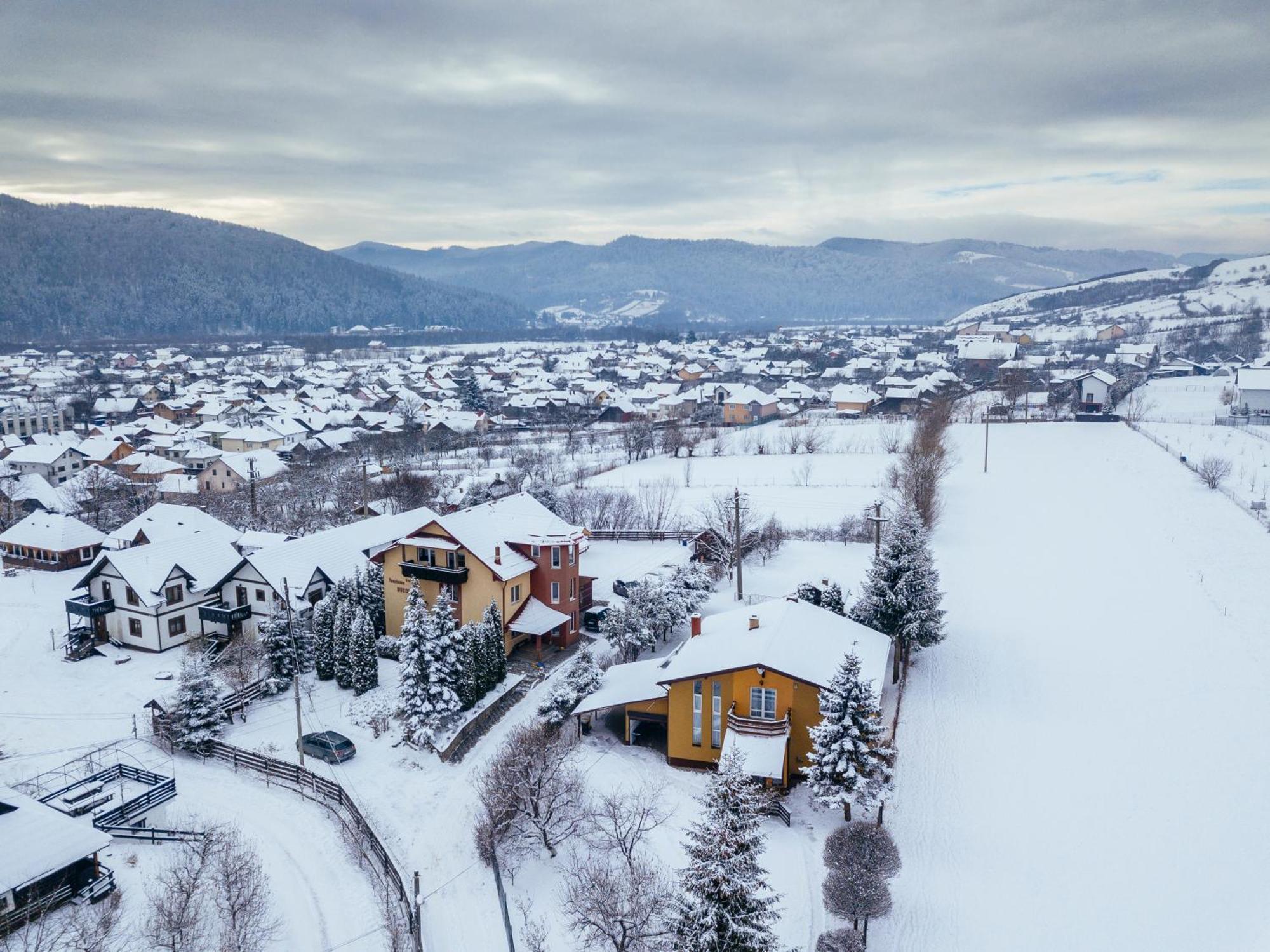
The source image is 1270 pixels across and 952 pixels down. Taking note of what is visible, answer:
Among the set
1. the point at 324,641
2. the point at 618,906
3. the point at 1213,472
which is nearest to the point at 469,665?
the point at 324,641

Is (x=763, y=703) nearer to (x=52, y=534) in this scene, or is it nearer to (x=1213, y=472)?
(x=52, y=534)

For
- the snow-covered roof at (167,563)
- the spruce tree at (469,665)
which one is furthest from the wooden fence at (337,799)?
the snow-covered roof at (167,563)

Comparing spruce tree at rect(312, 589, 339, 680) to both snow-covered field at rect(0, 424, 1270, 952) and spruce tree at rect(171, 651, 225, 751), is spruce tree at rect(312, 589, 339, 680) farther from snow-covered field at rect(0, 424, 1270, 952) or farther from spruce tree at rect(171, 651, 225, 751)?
spruce tree at rect(171, 651, 225, 751)

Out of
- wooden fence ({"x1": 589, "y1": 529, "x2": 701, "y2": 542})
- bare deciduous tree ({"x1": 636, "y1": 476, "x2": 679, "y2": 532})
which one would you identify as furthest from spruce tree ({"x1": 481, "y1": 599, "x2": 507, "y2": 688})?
bare deciduous tree ({"x1": 636, "y1": 476, "x2": 679, "y2": 532})

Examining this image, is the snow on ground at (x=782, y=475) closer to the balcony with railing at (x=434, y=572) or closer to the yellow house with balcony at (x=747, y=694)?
the balcony with railing at (x=434, y=572)

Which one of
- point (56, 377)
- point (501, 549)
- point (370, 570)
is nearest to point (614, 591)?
point (501, 549)

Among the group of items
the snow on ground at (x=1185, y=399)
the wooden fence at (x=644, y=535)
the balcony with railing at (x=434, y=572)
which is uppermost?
the snow on ground at (x=1185, y=399)
